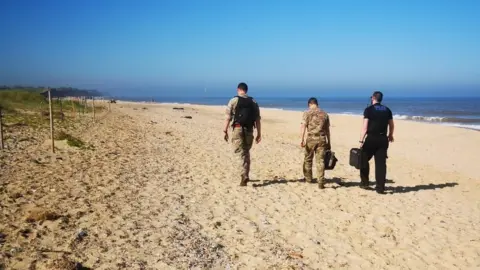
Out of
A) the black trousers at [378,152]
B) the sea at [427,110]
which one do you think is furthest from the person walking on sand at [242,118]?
the sea at [427,110]

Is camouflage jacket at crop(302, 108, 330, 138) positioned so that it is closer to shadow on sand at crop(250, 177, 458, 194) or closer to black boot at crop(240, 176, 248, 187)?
shadow on sand at crop(250, 177, 458, 194)

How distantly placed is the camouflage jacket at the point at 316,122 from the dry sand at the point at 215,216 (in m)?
1.20

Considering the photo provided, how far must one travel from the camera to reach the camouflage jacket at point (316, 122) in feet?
23.8

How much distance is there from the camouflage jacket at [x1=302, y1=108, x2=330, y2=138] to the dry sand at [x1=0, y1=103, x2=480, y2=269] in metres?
1.20

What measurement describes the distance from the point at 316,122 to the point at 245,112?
4.73 feet

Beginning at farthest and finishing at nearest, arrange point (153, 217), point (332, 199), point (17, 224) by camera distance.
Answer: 1. point (332, 199)
2. point (153, 217)
3. point (17, 224)

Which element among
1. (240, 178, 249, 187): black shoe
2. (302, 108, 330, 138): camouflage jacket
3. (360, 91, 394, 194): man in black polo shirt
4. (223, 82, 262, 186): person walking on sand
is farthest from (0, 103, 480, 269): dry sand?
(302, 108, 330, 138): camouflage jacket

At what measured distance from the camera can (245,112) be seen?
7035 millimetres

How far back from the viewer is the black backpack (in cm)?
704

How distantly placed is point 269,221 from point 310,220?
2.18 ft

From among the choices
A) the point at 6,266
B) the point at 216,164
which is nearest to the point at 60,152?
the point at 216,164

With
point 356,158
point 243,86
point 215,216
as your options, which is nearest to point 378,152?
point 356,158

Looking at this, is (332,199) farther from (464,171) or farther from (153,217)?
(464,171)

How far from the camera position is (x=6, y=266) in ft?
12.0
